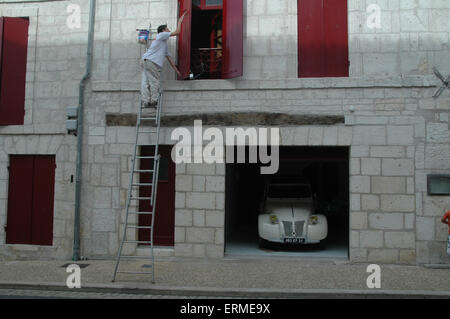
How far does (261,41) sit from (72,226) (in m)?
5.61

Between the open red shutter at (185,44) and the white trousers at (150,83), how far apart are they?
597 mm

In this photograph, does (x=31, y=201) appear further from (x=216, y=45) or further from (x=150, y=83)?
(x=216, y=45)

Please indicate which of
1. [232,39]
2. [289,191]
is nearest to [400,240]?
[289,191]

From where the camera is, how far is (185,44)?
26.3 feet

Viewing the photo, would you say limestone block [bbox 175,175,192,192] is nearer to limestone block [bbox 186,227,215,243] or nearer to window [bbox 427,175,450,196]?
limestone block [bbox 186,227,215,243]

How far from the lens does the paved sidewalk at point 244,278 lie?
18.5 ft

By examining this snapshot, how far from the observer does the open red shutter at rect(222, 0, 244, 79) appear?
7758mm

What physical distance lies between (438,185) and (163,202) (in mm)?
5500

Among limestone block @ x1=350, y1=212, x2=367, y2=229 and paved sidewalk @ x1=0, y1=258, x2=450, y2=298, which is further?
limestone block @ x1=350, y1=212, x2=367, y2=229

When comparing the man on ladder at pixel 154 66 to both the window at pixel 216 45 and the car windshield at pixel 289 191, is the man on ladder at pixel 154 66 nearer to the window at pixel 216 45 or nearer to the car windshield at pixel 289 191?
the window at pixel 216 45

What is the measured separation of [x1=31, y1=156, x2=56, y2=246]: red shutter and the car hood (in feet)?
15.8

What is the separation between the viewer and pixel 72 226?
26.6 ft

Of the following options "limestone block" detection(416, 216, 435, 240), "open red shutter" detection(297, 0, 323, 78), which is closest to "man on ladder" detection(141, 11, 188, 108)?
"open red shutter" detection(297, 0, 323, 78)

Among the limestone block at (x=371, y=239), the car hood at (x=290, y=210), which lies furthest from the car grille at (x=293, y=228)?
the limestone block at (x=371, y=239)
